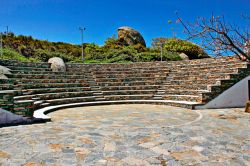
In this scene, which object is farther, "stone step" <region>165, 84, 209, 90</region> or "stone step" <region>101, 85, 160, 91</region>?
"stone step" <region>101, 85, 160, 91</region>

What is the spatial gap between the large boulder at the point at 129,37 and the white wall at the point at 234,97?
23.8 m

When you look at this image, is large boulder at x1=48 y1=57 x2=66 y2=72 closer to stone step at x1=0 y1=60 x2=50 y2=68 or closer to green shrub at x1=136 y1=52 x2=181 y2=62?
stone step at x1=0 y1=60 x2=50 y2=68

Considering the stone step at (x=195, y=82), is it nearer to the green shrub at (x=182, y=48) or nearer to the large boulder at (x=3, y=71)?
the large boulder at (x=3, y=71)

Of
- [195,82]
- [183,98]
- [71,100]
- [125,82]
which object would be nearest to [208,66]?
[195,82]

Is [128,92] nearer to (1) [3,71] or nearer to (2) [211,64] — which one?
(2) [211,64]

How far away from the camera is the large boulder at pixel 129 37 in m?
34.2

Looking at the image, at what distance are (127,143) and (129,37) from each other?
3038cm

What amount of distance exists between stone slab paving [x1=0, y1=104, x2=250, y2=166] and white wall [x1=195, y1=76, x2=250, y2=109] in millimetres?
3798

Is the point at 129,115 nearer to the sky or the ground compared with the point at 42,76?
nearer to the ground

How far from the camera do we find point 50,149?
457 centimetres

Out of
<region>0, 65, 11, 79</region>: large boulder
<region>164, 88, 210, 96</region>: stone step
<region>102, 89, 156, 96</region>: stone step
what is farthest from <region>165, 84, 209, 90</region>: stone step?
<region>0, 65, 11, 79</region>: large boulder

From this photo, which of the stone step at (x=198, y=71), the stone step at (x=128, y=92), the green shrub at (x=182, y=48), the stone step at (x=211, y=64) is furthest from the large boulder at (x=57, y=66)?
the green shrub at (x=182, y=48)

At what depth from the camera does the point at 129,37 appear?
34.3 metres

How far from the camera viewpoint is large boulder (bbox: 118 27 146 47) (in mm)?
34250
